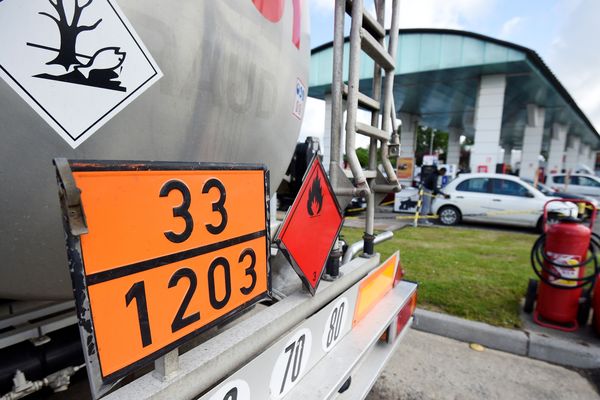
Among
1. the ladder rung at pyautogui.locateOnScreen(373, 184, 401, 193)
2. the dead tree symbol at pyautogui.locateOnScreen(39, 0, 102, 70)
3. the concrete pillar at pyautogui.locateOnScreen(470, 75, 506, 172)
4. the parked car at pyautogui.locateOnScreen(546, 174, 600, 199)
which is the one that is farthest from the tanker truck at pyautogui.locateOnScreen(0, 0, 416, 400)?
the parked car at pyautogui.locateOnScreen(546, 174, 600, 199)

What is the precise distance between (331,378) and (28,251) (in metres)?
1.08

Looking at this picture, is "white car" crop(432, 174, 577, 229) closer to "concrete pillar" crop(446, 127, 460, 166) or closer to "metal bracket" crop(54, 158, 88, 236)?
"metal bracket" crop(54, 158, 88, 236)

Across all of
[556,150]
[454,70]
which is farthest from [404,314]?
[556,150]

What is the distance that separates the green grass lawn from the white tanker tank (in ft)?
10.4

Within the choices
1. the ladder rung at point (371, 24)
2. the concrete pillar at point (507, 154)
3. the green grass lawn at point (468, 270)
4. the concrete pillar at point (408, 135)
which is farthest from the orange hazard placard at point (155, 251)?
the concrete pillar at point (507, 154)

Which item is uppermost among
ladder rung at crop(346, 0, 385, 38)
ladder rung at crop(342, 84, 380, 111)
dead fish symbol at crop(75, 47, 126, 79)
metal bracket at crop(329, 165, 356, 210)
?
ladder rung at crop(346, 0, 385, 38)

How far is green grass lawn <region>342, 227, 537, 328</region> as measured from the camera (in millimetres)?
3445

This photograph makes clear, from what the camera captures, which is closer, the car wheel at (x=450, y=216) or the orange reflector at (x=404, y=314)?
the orange reflector at (x=404, y=314)

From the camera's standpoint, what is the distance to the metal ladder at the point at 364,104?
4.89ft

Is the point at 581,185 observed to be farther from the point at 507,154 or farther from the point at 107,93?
the point at 507,154

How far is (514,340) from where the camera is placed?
2.96 meters

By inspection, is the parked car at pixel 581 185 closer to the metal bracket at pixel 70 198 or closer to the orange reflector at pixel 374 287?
the orange reflector at pixel 374 287

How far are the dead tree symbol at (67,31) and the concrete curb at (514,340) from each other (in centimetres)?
268

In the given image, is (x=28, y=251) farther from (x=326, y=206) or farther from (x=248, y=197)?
(x=326, y=206)
